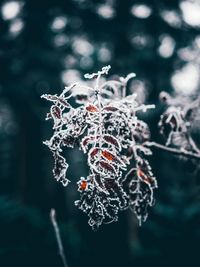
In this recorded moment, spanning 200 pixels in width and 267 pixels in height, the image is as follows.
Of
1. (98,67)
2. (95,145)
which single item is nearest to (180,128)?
(95,145)

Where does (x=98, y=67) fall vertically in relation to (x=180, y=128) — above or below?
above

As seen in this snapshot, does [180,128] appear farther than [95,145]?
Yes

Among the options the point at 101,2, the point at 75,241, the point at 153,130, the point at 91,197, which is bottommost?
the point at 75,241

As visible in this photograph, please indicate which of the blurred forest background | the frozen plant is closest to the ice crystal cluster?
the frozen plant

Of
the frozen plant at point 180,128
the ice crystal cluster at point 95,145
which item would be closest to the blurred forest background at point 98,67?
the frozen plant at point 180,128

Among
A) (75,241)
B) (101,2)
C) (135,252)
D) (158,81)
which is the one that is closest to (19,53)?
(101,2)

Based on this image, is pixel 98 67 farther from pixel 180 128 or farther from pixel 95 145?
pixel 95 145

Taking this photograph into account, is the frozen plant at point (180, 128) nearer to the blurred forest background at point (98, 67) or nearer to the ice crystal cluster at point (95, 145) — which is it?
the ice crystal cluster at point (95, 145)

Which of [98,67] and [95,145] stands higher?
[98,67]

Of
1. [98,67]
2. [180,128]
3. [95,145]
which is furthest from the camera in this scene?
[98,67]

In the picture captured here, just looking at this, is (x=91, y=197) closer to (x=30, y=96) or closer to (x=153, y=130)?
(x=153, y=130)

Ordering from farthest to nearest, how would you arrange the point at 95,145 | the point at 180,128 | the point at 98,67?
the point at 98,67, the point at 180,128, the point at 95,145
